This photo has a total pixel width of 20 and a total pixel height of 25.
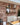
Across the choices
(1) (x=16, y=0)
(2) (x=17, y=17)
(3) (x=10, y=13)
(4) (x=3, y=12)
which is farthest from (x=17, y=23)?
(1) (x=16, y=0)

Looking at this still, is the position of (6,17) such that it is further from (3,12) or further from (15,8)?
(15,8)

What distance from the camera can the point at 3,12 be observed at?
803mm

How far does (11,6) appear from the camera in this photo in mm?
844

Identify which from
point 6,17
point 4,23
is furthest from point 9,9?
point 4,23

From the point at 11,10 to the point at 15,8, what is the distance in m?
0.09

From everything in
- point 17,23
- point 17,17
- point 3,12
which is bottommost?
point 17,23

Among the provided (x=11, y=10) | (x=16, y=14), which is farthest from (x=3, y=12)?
(x=16, y=14)

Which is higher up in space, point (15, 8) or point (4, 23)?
point (15, 8)

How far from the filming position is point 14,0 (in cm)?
83

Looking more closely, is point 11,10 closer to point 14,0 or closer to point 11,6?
point 11,6

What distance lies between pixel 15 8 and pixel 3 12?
25 cm

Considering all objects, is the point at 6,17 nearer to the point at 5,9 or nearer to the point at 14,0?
the point at 5,9

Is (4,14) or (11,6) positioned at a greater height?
(11,6)

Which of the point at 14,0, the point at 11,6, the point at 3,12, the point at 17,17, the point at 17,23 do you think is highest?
the point at 14,0
